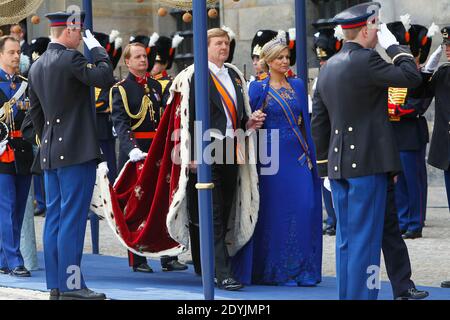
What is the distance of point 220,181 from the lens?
9289 millimetres

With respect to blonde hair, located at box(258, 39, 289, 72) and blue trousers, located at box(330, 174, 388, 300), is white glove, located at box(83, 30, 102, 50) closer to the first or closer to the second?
blonde hair, located at box(258, 39, 289, 72)

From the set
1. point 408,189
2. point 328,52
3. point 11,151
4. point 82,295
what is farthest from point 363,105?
point 328,52

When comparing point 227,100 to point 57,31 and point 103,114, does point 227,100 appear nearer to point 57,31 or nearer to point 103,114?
point 57,31

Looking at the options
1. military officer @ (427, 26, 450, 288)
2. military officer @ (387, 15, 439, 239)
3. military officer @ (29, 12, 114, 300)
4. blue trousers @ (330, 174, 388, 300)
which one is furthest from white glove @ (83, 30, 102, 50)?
military officer @ (387, 15, 439, 239)

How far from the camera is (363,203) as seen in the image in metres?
7.47

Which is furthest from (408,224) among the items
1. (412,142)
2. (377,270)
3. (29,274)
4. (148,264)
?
(377,270)

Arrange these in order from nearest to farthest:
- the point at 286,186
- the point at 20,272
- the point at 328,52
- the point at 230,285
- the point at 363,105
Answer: the point at 363,105
the point at 230,285
the point at 286,186
the point at 20,272
the point at 328,52

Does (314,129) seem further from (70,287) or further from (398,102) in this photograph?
(398,102)

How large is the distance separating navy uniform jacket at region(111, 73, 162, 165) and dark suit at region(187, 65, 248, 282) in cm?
97

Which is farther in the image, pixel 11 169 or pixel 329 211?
pixel 329 211

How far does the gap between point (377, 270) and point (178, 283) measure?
2317mm

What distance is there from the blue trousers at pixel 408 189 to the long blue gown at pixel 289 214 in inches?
105

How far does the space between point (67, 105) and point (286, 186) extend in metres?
1.78

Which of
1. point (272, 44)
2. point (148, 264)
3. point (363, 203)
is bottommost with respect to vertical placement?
point (148, 264)
